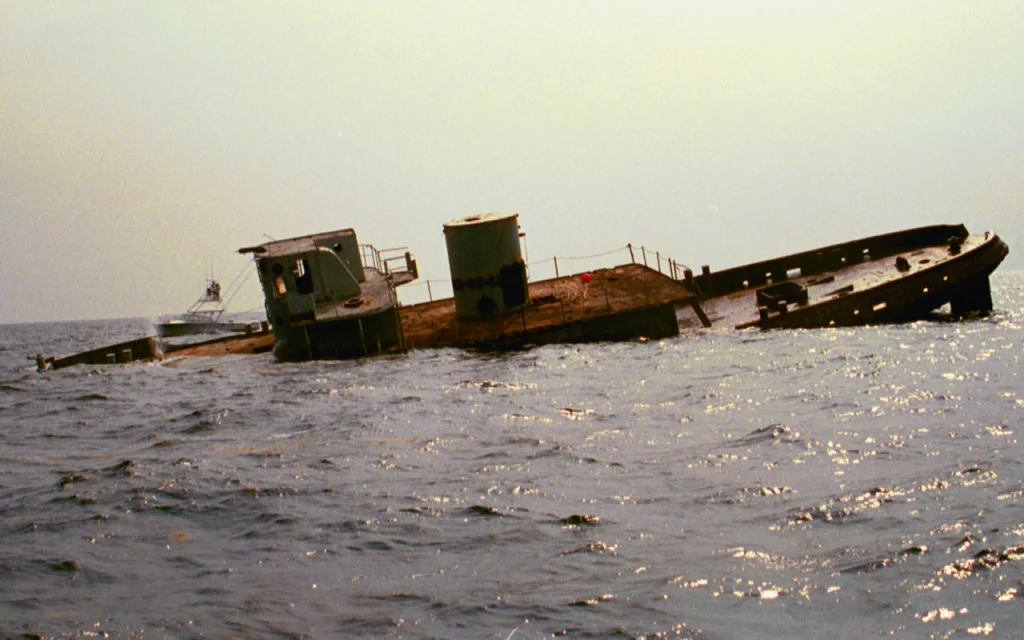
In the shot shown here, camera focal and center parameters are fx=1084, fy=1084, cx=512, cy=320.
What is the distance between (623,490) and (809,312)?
20.5 meters

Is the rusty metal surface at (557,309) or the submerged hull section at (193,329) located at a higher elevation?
the submerged hull section at (193,329)

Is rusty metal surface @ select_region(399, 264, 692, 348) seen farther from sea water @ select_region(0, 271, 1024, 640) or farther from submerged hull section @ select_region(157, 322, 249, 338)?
submerged hull section @ select_region(157, 322, 249, 338)

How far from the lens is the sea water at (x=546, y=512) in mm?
9086

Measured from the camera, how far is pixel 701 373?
→ 2386 centimetres

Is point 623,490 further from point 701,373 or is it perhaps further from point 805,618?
point 701,373

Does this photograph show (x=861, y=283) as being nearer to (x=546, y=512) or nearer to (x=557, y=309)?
(x=557, y=309)

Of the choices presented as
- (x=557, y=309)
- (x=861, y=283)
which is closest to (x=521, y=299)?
(x=557, y=309)

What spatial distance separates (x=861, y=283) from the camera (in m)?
34.7

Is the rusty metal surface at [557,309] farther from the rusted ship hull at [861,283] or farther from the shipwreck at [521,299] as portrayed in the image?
the rusted ship hull at [861,283]

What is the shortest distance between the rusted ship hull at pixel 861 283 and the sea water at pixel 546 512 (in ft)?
29.4

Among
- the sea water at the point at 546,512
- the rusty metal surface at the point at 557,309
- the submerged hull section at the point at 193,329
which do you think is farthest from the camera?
the submerged hull section at the point at 193,329

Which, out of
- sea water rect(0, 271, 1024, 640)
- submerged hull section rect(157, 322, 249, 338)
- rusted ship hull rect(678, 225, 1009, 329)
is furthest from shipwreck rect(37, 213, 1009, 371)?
submerged hull section rect(157, 322, 249, 338)

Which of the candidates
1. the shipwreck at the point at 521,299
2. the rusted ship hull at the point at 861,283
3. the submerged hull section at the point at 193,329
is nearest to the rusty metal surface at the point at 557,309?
the shipwreck at the point at 521,299

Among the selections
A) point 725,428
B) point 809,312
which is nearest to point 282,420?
point 725,428
